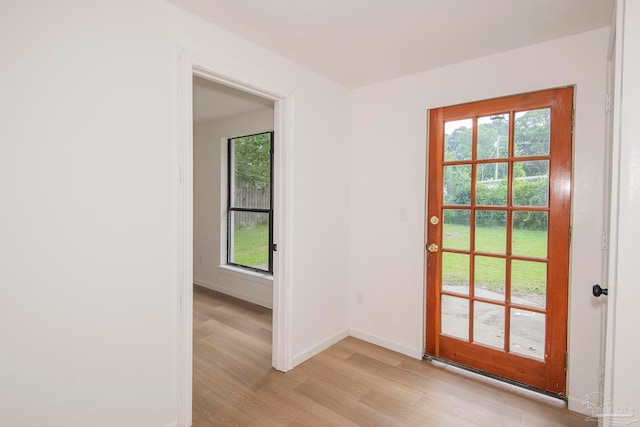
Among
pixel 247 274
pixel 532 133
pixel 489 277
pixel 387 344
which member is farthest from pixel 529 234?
pixel 247 274

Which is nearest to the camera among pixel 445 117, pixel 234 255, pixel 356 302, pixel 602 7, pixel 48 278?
pixel 48 278

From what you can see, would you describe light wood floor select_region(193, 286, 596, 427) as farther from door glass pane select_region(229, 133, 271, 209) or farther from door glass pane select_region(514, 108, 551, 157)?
door glass pane select_region(229, 133, 271, 209)

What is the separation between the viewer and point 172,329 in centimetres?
186

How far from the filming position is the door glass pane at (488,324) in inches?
95.7

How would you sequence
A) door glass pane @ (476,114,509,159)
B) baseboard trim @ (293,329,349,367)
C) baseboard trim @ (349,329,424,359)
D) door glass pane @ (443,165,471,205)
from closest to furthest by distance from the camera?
door glass pane @ (476,114,509,159), door glass pane @ (443,165,471,205), baseboard trim @ (293,329,349,367), baseboard trim @ (349,329,424,359)

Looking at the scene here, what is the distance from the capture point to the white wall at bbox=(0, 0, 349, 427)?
1.34m

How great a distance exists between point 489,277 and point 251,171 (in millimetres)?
3177

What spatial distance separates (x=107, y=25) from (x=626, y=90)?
233 cm

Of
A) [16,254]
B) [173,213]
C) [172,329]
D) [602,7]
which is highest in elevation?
[602,7]

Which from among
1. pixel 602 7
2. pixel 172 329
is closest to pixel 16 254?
pixel 172 329

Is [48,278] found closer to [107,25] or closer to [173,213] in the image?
[173,213]

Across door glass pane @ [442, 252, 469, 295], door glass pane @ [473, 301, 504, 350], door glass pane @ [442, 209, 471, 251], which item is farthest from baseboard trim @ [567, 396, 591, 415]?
door glass pane @ [442, 209, 471, 251]

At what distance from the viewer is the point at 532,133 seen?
2266mm

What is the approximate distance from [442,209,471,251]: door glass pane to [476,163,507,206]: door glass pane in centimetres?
16
